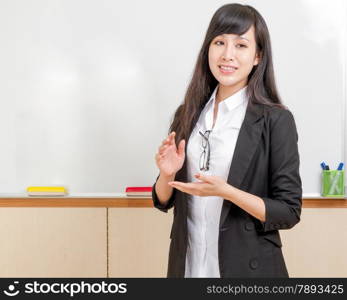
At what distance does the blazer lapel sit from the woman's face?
150mm

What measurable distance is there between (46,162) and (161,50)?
761 mm

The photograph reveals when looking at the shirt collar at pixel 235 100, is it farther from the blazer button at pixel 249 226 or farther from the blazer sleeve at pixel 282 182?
the blazer button at pixel 249 226

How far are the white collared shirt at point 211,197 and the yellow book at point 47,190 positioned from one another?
41.4 inches

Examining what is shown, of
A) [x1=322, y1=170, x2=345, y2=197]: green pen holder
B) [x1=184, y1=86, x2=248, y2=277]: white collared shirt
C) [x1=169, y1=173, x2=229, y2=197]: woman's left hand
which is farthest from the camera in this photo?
[x1=322, y1=170, x2=345, y2=197]: green pen holder

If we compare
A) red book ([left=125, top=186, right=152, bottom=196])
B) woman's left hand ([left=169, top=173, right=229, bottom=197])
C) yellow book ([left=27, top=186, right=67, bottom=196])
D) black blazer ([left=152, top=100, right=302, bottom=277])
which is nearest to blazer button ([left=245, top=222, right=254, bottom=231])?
black blazer ([left=152, top=100, right=302, bottom=277])

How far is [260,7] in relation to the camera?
7.63 feet

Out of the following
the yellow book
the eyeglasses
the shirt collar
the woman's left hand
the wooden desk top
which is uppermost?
the shirt collar

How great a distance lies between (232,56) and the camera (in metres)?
1.43

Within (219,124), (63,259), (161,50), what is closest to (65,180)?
(63,259)

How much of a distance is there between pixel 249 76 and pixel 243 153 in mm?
288

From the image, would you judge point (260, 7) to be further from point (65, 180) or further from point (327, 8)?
point (65, 180)

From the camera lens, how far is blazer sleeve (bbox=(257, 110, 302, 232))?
1.33m

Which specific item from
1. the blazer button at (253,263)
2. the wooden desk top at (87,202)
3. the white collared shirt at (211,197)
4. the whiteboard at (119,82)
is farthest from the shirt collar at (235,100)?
the wooden desk top at (87,202)

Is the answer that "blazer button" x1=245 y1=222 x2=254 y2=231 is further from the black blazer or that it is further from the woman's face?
the woman's face
